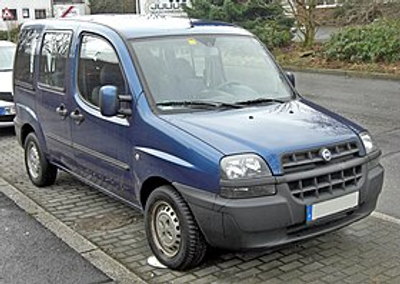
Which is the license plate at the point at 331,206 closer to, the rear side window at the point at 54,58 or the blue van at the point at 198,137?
the blue van at the point at 198,137

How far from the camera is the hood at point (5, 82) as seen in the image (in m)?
10.2

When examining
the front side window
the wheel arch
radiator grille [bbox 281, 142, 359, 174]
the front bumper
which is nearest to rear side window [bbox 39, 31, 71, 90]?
the front side window

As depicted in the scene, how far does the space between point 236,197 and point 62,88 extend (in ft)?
8.95

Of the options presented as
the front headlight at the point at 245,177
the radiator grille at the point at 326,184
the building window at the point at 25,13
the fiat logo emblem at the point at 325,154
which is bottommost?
the radiator grille at the point at 326,184

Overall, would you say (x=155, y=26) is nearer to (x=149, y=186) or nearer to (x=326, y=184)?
(x=149, y=186)

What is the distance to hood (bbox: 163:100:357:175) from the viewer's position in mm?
4031

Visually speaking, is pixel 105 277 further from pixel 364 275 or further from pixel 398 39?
pixel 398 39

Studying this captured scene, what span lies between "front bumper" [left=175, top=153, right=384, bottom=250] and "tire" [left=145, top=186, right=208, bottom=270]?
119 millimetres

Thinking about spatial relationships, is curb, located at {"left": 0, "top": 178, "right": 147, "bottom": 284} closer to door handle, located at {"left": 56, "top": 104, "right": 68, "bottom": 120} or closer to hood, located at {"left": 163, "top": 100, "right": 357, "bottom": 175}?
door handle, located at {"left": 56, "top": 104, "right": 68, "bottom": 120}

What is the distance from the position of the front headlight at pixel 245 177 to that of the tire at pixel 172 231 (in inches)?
18.3

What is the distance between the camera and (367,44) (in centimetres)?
1855

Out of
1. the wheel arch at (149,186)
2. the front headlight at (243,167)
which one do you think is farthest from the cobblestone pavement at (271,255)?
the front headlight at (243,167)

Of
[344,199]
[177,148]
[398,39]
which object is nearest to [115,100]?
[177,148]

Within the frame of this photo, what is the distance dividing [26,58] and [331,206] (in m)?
4.32
